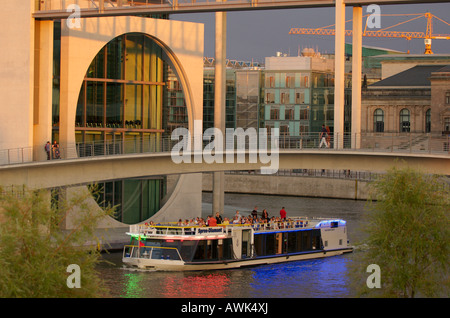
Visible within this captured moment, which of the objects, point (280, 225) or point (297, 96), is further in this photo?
point (297, 96)

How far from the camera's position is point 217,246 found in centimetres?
4203

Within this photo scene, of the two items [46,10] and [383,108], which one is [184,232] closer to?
[46,10]

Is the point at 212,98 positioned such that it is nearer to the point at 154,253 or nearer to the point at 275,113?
the point at 275,113

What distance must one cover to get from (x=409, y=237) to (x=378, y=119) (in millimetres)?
76207

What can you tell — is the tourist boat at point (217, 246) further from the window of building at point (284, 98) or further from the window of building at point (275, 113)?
the window of building at point (275, 113)

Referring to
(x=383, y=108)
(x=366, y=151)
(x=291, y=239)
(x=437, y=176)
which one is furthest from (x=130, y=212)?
(x=383, y=108)

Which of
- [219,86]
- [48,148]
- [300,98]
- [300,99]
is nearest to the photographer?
[48,148]

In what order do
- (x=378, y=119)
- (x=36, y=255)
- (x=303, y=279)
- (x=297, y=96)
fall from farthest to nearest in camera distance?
(x=378, y=119) → (x=297, y=96) → (x=303, y=279) → (x=36, y=255)

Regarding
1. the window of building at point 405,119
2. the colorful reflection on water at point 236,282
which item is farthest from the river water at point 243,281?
the window of building at point 405,119

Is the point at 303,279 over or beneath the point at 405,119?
beneath

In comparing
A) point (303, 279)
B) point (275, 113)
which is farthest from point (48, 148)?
point (275, 113)

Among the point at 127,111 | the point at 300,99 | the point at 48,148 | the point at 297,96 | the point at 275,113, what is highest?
the point at 297,96

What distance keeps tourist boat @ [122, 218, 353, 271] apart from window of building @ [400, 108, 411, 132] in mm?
59343
